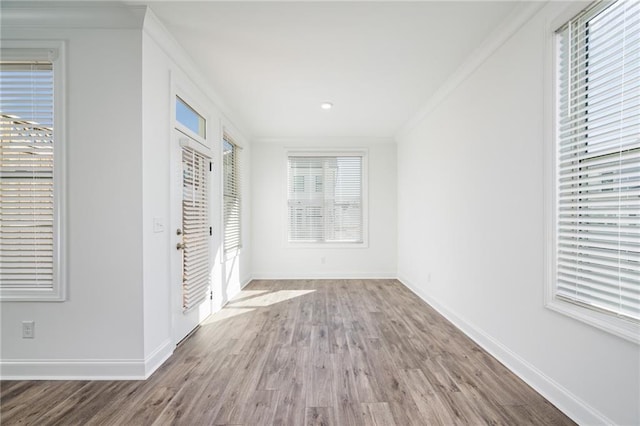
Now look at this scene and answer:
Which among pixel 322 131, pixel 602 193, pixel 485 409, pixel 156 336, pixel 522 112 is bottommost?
pixel 485 409

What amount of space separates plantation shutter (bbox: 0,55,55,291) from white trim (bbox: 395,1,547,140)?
3.46 metres

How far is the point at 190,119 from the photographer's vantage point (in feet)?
→ 10.0

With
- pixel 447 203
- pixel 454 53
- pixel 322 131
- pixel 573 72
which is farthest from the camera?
pixel 322 131

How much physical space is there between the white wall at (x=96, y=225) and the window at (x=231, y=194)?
187 centimetres

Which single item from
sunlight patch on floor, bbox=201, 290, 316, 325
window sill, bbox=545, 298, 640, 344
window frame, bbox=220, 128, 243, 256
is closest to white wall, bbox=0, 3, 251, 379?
sunlight patch on floor, bbox=201, 290, 316, 325

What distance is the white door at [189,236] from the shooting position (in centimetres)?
268

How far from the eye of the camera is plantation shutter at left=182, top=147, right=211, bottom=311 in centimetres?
285

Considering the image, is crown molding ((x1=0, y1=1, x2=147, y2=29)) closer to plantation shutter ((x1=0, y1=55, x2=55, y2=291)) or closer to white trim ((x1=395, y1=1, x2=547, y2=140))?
plantation shutter ((x1=0, y1=55, x2=55, y2=291))

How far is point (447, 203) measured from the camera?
11.2 ft

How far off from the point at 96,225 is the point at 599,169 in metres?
3.29

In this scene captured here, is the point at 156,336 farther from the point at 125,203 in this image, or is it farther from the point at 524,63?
the point at 524,63

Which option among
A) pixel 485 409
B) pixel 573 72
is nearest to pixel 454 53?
pixel 573 72

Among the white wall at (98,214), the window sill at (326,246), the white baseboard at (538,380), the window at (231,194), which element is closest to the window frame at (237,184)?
the window at (231,194)

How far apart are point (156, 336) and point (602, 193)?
317 cm
